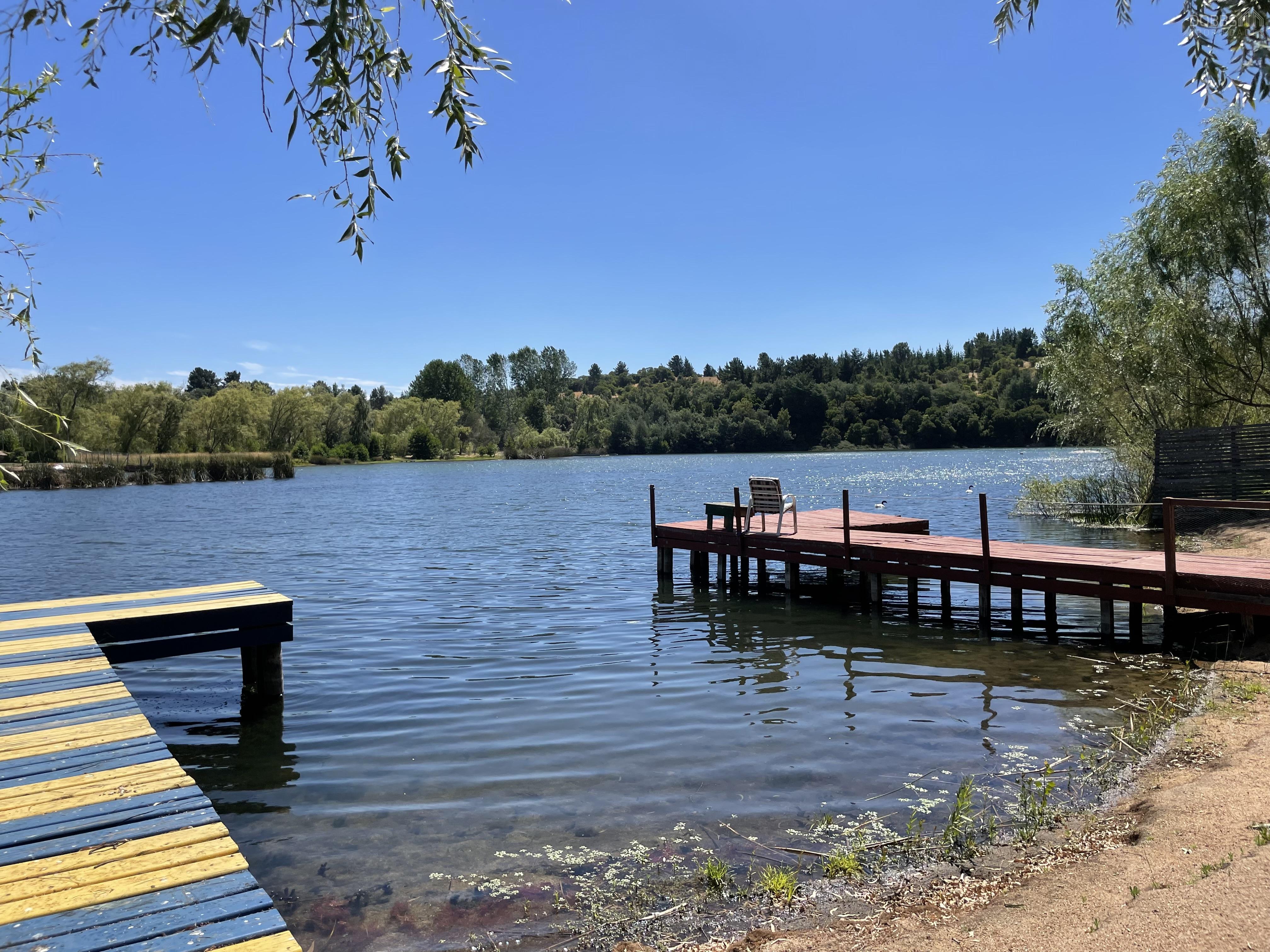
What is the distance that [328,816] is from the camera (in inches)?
265

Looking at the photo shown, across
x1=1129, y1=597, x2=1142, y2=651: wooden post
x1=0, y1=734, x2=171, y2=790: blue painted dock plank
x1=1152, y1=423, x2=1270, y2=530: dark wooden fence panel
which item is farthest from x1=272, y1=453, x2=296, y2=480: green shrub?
x1=0, y1=734, x2=171, y2=790: blue painted dock plank

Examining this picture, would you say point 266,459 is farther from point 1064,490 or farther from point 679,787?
point 679,787

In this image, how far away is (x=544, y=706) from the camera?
31.8 feet

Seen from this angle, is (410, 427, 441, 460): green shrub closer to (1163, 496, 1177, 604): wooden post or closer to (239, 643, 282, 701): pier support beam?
(239, 643, 282, 701): pier support beam

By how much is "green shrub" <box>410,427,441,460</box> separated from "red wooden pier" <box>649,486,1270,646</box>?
108799mm

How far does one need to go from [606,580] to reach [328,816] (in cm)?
1285

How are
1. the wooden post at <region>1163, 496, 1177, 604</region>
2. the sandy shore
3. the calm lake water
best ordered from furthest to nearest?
the wooden post at <region>1163, 496, 1177, 604</region>, the calm lake water, the sandy shore

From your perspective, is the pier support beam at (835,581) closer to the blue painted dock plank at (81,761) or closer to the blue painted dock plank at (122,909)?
the blue painted dock plank at (81,761)

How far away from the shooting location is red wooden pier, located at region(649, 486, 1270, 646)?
10352 mm

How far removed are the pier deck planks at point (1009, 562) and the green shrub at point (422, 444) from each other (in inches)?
4311

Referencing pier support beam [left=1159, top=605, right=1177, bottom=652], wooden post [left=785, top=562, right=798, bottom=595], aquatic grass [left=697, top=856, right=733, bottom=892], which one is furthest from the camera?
wooden post [left=785, top=562, right=798, bottom=595]

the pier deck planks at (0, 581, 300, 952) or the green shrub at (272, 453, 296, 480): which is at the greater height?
the green shrub at (272, 453, 296, 480)

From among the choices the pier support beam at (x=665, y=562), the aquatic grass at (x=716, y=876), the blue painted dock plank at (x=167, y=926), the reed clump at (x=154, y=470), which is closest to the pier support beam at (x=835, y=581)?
the pier support beam at (x=665, y=562)

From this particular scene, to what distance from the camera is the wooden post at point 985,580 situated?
12.6m
